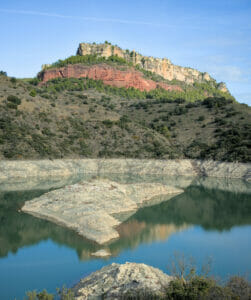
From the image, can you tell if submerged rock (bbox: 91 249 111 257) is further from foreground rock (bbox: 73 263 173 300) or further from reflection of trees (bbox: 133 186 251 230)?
reflection of trees (bbox: 133 186 251 230)

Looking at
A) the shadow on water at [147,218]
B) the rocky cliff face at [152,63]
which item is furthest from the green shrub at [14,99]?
the rocky cliff face at [152,63]

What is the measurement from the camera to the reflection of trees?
115 ft

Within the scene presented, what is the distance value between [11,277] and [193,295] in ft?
38.0

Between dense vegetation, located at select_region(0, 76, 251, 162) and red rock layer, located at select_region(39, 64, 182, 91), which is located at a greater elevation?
red rock layer, located at select_region(39, 64, 182, 91)

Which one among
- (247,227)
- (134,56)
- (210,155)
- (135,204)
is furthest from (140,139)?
(134,56)

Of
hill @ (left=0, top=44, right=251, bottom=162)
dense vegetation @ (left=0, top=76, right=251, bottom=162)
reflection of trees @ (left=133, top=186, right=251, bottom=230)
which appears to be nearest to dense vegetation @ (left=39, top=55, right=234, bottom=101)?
hill @ (left=0, top=44, right=251, bottom=162)

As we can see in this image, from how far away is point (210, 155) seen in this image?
69.2m

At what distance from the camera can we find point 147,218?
34.4 metres

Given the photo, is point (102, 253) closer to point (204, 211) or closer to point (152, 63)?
point (204, 211)

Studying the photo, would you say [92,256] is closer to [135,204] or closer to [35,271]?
[35,271]

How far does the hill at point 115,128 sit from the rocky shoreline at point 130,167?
6.25 feet

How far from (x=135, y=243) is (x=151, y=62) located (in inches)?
5553

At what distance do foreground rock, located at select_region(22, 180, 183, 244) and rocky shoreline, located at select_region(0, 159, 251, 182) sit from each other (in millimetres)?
20530

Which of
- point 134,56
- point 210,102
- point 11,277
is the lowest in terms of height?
point 11,277
